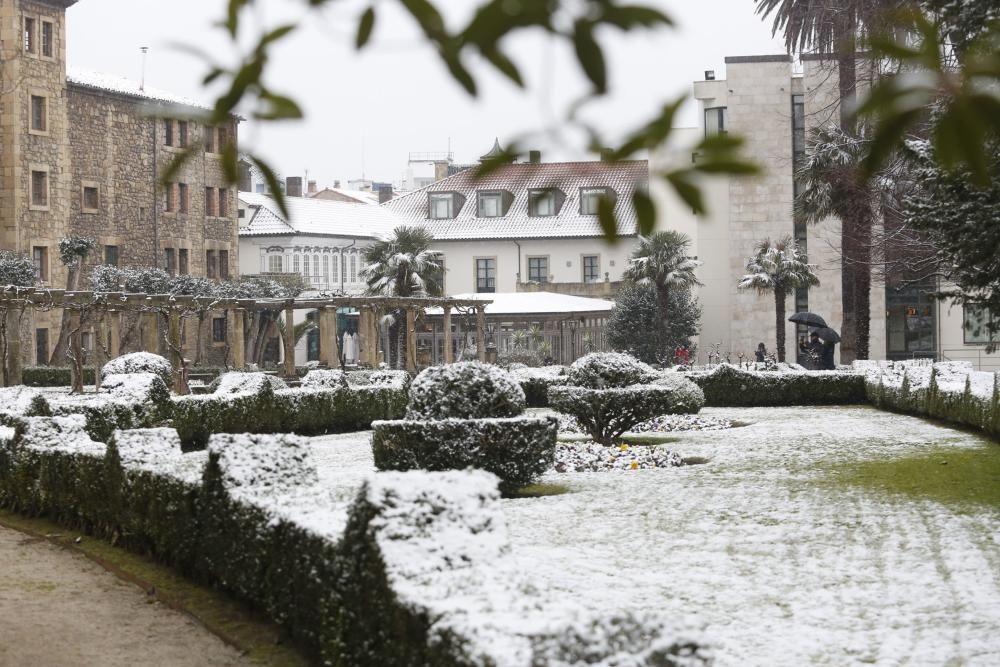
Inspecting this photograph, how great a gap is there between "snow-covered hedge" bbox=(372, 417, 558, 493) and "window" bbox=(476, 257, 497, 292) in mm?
44608

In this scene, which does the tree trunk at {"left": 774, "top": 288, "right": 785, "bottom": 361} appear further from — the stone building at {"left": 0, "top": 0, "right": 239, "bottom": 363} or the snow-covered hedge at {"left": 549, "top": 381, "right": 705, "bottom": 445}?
the snow-covered hedge at {"left": 549, "top": 381, "right": 705, "bottom": 445}

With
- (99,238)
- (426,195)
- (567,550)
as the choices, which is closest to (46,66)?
(99,238)

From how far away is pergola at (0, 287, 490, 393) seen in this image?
27.1 metres

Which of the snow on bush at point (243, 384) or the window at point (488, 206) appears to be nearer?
the snow on bush at point (243, 384)

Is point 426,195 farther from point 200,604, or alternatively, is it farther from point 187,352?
point 200,604

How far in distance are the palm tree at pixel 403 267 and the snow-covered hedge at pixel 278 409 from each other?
1779 centimetres

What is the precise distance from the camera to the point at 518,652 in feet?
13.1

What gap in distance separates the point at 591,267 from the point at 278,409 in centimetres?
3588

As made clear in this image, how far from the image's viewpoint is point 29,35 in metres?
42.5

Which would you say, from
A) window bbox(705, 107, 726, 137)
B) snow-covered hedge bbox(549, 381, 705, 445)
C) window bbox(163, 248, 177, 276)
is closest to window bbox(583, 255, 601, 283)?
window bbox(705, 107, 726, 137)

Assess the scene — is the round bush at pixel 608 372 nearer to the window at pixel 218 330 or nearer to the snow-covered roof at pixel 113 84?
the snow-covered roof at pixel 113 84

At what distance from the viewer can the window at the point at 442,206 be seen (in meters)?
58.6

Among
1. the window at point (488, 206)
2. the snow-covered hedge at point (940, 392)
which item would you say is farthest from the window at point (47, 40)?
the snow-covered hedge at point (940, 392)

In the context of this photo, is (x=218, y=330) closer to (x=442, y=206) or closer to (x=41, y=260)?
(x=41, y=260)
